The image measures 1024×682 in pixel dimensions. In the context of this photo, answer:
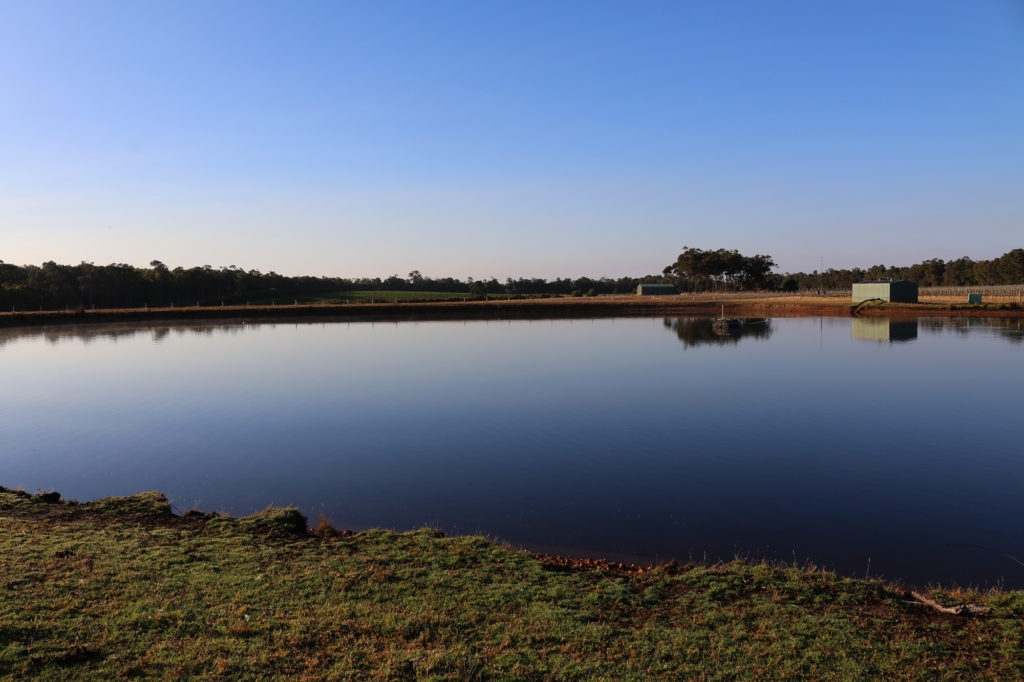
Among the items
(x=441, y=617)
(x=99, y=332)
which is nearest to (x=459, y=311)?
(x=99, y=332)

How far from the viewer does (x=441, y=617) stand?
7551mm

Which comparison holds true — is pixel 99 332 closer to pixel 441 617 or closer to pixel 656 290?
pixel 441 617

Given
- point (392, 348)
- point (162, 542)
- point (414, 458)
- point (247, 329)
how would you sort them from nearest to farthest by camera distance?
point (162, 542)
point (414, 458)
point (392, 348)
point (247, 329)

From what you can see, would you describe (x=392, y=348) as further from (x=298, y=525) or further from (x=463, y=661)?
(x=463, y=661)

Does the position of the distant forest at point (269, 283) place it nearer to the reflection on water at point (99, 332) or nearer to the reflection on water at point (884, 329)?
the reflection on water at point (99, 332)

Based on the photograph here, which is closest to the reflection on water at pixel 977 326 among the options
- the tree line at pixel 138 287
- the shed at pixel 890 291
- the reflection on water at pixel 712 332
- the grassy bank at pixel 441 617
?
the shed at pixel 890 291

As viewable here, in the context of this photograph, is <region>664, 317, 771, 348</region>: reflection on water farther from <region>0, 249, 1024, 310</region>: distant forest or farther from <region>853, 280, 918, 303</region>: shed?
<region>0, 249, 1024, 310</region>: distant forest

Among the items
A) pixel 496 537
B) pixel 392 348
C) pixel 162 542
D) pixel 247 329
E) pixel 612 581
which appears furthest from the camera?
pixel 247 329

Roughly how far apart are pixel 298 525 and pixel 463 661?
6.91 m

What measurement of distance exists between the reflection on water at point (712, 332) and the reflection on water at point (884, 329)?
27.8 feet

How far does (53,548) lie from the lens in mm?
9766

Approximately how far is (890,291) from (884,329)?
88.7ft

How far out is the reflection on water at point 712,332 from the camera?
52.3 meters

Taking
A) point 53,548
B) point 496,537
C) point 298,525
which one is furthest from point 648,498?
point 53,548
